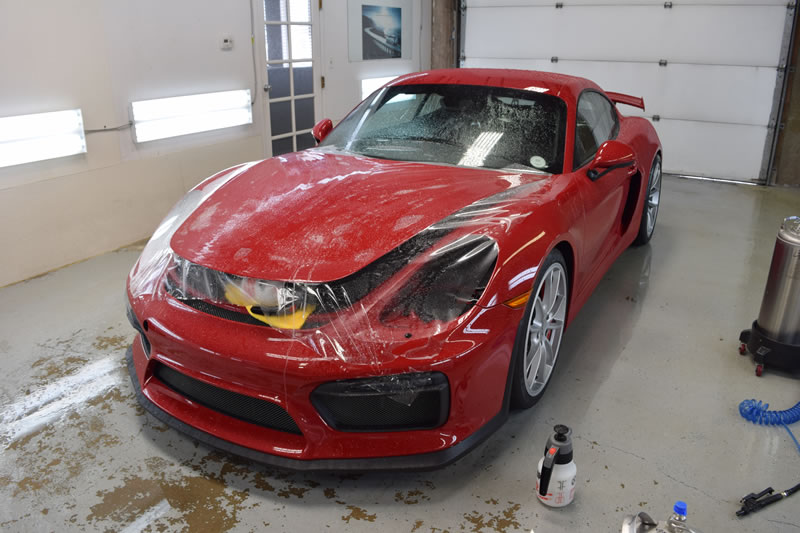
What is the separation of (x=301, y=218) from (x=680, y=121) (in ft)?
18.4

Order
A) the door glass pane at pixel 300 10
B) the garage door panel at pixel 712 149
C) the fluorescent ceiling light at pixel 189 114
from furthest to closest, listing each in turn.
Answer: the garage door panel at pixel 712 149 → the door glass pane at pixel 300 10 → the fluorescent ceiling light at pixel 189 114

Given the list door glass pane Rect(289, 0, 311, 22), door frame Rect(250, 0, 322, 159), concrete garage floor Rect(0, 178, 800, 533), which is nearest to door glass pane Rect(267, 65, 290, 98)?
door frame Rect(250, 0, 322, 159)

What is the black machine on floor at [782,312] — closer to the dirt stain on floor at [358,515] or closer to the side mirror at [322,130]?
the dirt stain on floor at [358,515]

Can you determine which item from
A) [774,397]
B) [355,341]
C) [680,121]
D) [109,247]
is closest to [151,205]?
[109,247]

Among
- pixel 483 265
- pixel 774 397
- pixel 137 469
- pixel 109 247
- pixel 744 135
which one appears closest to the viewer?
pixel 483 265

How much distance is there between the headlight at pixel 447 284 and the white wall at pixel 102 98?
9.44 ft

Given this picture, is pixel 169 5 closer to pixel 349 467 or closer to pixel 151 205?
pixel 151 205

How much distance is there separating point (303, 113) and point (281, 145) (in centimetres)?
53

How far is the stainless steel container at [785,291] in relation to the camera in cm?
260

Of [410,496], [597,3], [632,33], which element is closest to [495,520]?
[410,496]

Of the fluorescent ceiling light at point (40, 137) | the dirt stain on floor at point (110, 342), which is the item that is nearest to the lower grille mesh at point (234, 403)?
the dirt stain on floor at point (110, 342)

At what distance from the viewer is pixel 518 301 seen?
2.05 m

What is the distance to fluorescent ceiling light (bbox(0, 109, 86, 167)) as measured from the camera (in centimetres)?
360

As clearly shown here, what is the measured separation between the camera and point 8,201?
3.68 meters
